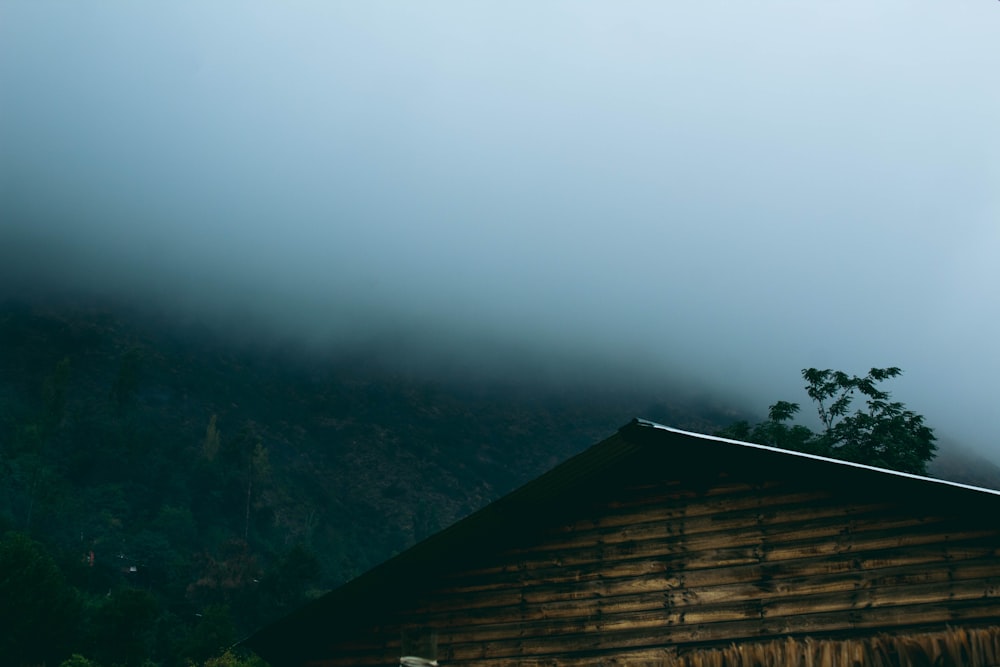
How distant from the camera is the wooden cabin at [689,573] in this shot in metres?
11.3

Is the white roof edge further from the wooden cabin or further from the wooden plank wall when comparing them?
the wooden plank wall

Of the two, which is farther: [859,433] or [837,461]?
[859,433]

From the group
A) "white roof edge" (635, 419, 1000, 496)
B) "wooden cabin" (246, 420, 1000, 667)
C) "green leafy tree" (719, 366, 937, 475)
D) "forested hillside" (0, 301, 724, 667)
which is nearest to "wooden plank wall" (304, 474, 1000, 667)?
"wooden cabin" (246, 420, 1000, 667)

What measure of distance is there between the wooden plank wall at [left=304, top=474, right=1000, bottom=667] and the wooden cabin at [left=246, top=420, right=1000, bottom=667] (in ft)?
0.06

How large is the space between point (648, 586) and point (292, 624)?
19.2ft

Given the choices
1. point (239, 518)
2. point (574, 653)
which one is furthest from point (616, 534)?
point (239, 518)

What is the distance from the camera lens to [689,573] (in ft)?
40.8

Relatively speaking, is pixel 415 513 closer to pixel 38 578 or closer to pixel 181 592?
pixel 181 592

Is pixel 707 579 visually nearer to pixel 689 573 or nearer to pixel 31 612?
pixel 689 573

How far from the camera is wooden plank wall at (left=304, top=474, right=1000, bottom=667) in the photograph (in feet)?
37.4

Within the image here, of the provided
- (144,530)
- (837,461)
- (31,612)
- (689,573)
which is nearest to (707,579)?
(689,573)

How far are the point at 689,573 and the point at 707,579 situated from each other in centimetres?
26

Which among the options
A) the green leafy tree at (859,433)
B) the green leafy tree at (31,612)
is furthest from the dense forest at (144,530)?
the green leafy tree at (859,433)

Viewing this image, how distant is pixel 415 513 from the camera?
19838 centimetres
